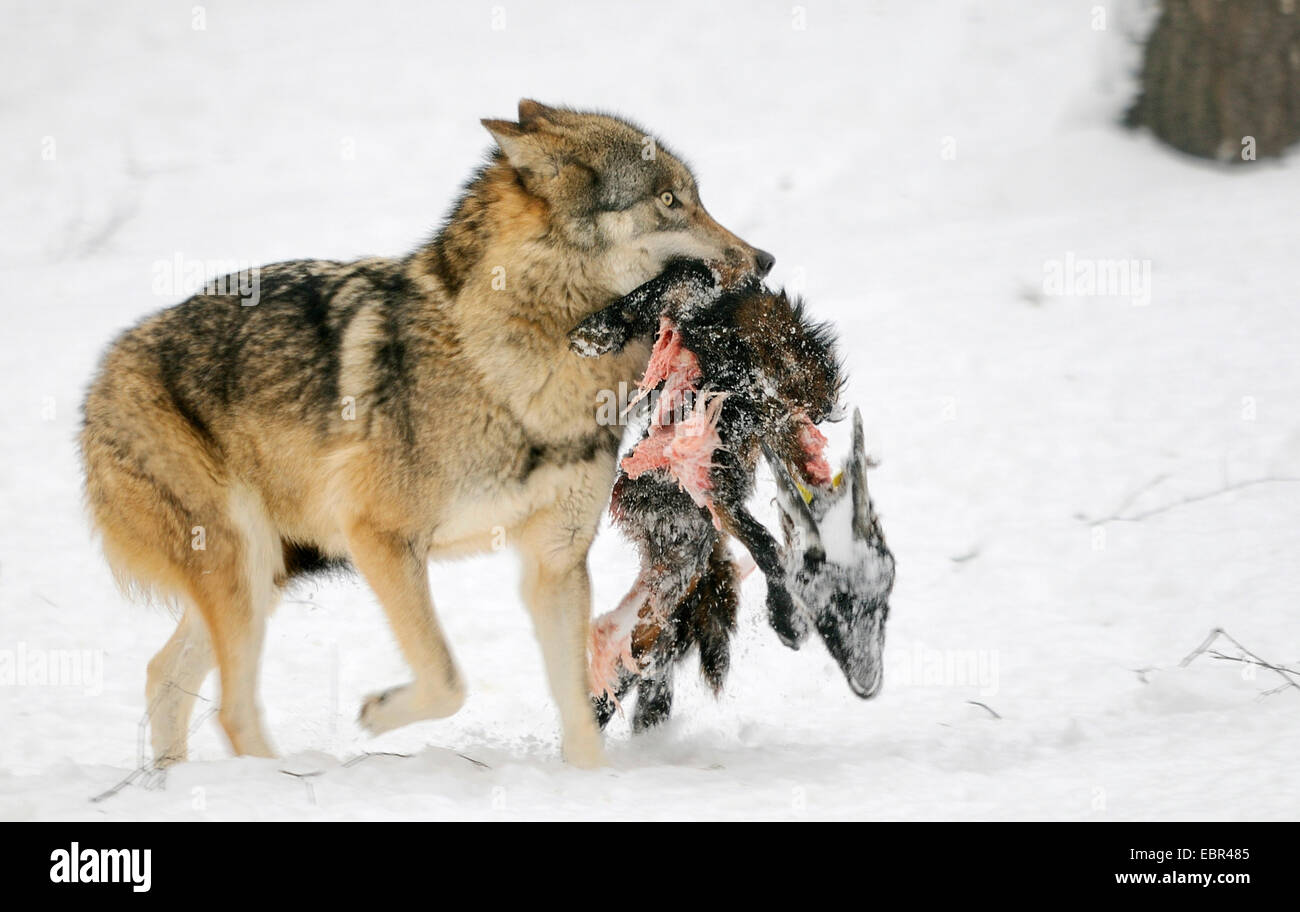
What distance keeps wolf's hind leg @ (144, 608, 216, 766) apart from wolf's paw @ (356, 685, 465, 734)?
0.75 m

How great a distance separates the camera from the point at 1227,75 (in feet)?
26.9

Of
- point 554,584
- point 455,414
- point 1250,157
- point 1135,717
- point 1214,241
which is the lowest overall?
point 1135,717

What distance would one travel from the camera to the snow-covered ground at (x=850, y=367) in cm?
354

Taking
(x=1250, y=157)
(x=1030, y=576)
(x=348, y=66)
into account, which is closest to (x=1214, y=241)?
(x=1250, y=157)

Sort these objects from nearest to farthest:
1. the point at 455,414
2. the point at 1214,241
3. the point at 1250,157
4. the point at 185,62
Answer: the point at 455,414
the point at 1214,241
the point at 1250,157
the point at 185,62

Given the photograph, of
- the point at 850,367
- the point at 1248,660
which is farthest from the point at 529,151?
the point at 850,367

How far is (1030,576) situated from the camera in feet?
17.9

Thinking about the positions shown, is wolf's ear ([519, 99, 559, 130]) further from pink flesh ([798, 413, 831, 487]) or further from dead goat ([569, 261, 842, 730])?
pink flesh ([798, 413, 831, 487])

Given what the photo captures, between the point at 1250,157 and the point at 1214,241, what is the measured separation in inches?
48.1

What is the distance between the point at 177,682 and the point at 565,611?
1.41 meters

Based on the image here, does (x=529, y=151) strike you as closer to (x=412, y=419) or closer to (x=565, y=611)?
(x=412, y=419)

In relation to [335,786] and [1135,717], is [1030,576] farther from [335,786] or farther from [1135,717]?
[335,786]

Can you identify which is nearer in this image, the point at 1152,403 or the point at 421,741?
the point at 421,741

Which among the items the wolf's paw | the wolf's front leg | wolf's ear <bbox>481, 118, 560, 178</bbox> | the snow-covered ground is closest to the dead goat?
the wolf's front leg
